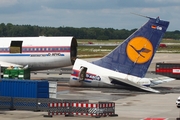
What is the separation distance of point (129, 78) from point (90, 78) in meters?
4.54

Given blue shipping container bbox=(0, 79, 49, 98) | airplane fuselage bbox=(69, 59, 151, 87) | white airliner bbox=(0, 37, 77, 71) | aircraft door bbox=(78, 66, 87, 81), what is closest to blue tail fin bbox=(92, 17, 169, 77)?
airplane fuselage bbox=(69, 59, 151, 87)

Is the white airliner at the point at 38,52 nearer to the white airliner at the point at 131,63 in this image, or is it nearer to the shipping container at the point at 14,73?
the shipping container at the point at 14,73

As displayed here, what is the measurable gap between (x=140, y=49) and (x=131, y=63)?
6.05ft

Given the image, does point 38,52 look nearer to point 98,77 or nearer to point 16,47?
point 16,47

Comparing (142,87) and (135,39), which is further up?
(135,39)

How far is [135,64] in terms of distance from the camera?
57062 mm

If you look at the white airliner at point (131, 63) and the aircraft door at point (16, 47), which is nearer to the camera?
the white airliner at point (131, 63)

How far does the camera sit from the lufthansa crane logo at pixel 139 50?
56.3 meters

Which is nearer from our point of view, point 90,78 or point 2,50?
point 90,78

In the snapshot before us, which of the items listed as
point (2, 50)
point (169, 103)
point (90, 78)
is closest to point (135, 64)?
point (90, 78)

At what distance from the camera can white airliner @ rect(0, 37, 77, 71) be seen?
68.0 m

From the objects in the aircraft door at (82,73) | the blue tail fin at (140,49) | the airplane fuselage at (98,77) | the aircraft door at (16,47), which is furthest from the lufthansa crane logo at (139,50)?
the aircraft door at (16,47)

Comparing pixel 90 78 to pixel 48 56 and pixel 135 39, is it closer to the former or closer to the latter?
pixel 135 39

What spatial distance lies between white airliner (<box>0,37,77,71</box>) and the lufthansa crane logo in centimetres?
1239
